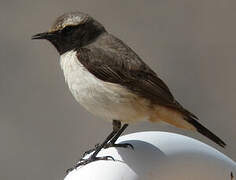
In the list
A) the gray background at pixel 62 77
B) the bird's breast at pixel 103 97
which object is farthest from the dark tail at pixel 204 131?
the gray background at pixel 62 77

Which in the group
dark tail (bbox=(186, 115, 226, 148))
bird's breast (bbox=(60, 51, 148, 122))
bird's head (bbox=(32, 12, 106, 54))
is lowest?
dark tail (bbox=(186, 115, 226, 148))

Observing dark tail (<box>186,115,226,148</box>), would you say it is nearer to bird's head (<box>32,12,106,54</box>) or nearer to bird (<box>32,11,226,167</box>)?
bird (<box>32,11,226,167</box>)

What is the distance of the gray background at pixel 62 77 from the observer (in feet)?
33.3

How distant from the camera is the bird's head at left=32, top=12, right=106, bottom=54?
6191 millimetres

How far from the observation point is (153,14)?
462 inches

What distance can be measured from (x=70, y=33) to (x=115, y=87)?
2.10 feet

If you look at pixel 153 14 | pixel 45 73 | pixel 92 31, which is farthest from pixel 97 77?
pixel 153 14

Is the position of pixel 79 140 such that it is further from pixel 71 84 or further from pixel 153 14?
pixel 71 84

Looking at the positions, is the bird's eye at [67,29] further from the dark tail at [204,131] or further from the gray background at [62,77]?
the gray background at [62,77]

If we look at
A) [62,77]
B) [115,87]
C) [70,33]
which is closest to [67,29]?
[70,33]

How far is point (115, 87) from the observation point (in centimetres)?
583

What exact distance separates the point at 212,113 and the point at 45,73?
2.21m

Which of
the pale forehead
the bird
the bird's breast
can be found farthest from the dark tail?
the pale forehead

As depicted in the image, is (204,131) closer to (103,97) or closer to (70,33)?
(103,97)
